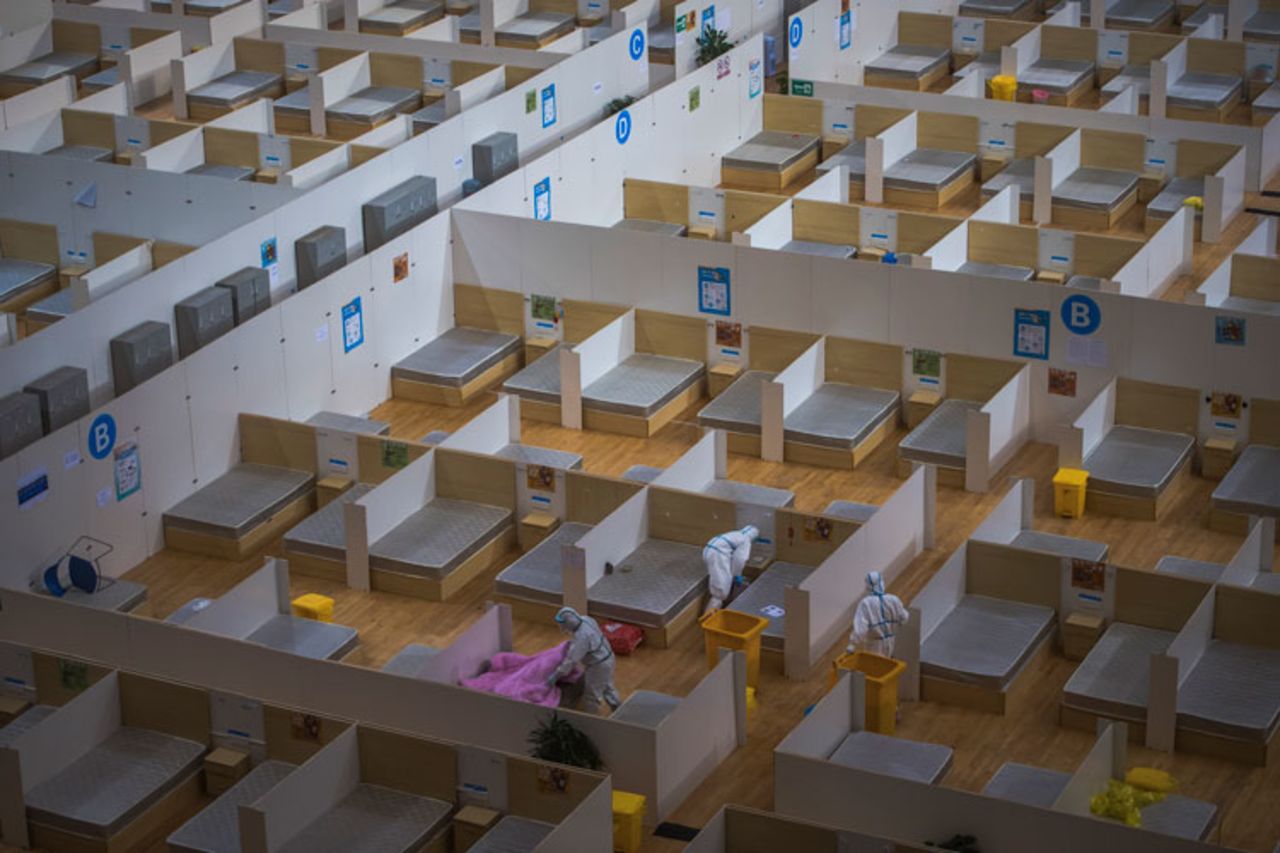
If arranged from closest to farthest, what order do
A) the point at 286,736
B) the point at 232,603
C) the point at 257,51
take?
the point at 286,736 < the point at 232,603 < the point at 257,51

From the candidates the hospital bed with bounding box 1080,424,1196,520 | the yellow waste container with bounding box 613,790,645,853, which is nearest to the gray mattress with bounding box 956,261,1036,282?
the hospital bed with bounding box 1080,424,1196,520

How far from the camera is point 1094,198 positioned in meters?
21.4

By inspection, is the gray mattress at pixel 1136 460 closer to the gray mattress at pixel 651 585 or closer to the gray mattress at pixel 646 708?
the gray mattress at pixel 651 585

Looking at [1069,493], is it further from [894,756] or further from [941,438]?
[894,756]

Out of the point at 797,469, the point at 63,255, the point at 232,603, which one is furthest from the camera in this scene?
the point at 63,255

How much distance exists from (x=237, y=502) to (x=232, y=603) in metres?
1.82

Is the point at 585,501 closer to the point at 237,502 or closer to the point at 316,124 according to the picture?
the point at 237,502

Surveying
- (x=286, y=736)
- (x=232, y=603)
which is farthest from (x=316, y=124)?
(x=286, y=736)

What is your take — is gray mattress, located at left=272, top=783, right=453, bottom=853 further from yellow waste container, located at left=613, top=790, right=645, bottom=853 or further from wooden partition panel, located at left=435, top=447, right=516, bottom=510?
wooden partition panel, located at left=435, top=447, right=516, bottom=510

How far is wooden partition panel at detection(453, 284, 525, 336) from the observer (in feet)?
62.2

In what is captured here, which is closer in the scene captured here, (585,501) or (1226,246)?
(585,501)

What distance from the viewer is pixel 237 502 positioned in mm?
16422

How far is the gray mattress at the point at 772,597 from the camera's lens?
14.8 metres

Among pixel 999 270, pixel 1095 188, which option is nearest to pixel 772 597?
pixel 999 270
